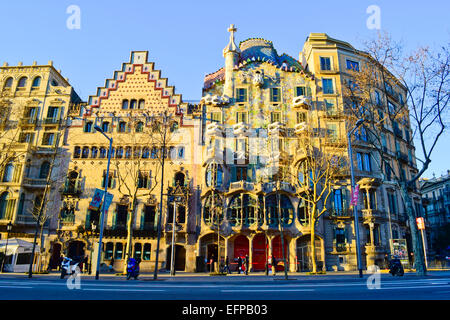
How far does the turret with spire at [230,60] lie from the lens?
3784 centimetres

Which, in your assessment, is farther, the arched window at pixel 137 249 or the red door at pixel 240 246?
the red door at pixel 240 246

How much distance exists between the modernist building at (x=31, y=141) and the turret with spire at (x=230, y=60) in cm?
2081

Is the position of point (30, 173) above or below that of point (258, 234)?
above

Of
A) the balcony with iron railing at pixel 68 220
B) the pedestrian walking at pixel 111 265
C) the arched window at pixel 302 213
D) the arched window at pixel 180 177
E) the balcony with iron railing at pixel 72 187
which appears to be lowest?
the pedestrian walking at pixel 111 265

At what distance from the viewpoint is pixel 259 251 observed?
32406 mm

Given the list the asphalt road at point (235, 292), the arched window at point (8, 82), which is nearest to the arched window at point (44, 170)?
the arched window at point (8, 82)

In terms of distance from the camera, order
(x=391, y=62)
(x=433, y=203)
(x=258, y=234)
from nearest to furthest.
A: (x=391, y=62)
(x=258, y=234)
(x=433, y=203)

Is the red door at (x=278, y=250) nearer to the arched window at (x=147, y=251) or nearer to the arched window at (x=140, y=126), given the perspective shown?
the arched window at (x=147, y=251)

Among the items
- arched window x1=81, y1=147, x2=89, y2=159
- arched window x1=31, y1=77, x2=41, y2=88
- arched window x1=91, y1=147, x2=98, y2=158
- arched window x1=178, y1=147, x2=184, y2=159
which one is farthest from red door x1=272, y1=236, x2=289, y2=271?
arched window x1=31, y1=77, x2=41, y2=88

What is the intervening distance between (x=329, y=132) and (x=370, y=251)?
1374cm

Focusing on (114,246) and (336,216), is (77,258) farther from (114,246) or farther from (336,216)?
(336,216)

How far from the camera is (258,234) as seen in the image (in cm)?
3194

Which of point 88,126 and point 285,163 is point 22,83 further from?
point 285,163
